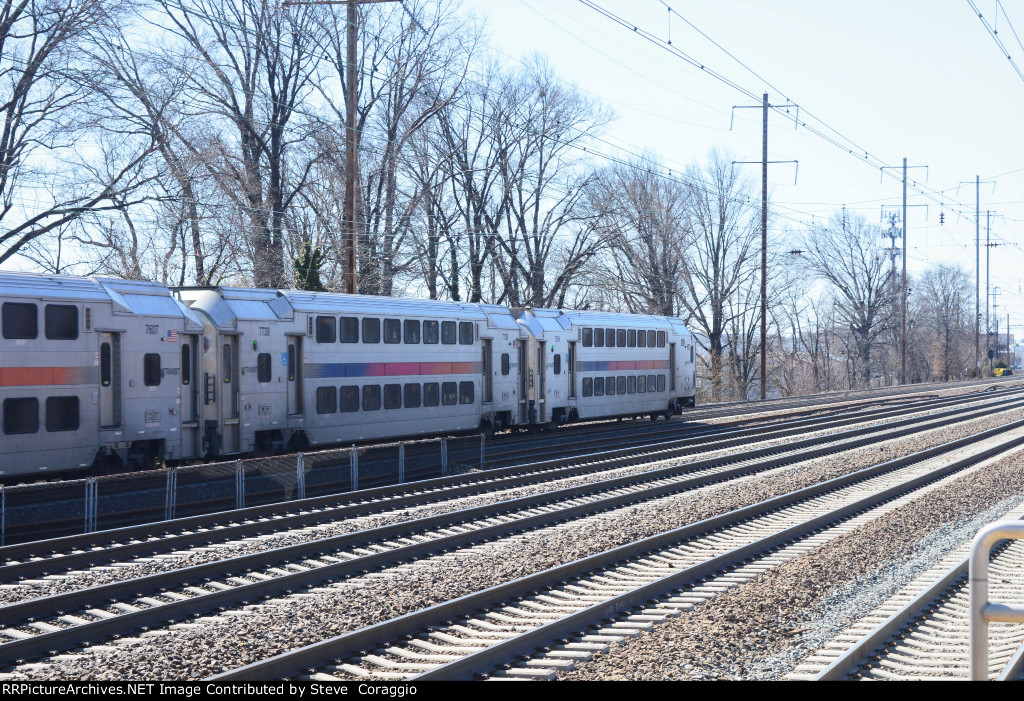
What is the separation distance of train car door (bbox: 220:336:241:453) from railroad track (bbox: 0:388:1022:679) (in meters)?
7.17

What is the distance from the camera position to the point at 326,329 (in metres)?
22.3

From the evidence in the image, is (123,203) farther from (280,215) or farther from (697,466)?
(697,466)

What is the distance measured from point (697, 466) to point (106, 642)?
15.1 m

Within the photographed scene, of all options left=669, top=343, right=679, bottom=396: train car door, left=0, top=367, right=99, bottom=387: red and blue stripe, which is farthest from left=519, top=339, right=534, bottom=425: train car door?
left=0, top=367, right=99, bottom=387: red and blue stripe

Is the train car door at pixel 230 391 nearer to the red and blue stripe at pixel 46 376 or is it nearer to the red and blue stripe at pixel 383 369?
the red and blue stripe at pixel 383 369

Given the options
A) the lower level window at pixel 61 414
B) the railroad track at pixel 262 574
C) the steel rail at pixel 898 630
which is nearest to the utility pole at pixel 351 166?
the lower level window at pixel 61 414

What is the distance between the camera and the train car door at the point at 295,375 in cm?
2155

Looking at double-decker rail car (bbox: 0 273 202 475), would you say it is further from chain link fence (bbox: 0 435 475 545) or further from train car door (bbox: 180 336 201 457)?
chain link fence (bbox: 0 435 475 545)

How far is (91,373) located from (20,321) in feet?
5.20

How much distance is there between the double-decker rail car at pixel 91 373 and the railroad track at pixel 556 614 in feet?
32.4

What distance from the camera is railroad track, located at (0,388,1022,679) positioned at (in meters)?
9.09

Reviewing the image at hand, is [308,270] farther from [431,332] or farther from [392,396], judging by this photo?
[392,396]

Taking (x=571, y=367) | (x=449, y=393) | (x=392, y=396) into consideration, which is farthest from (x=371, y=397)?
(x=571, y=367)
